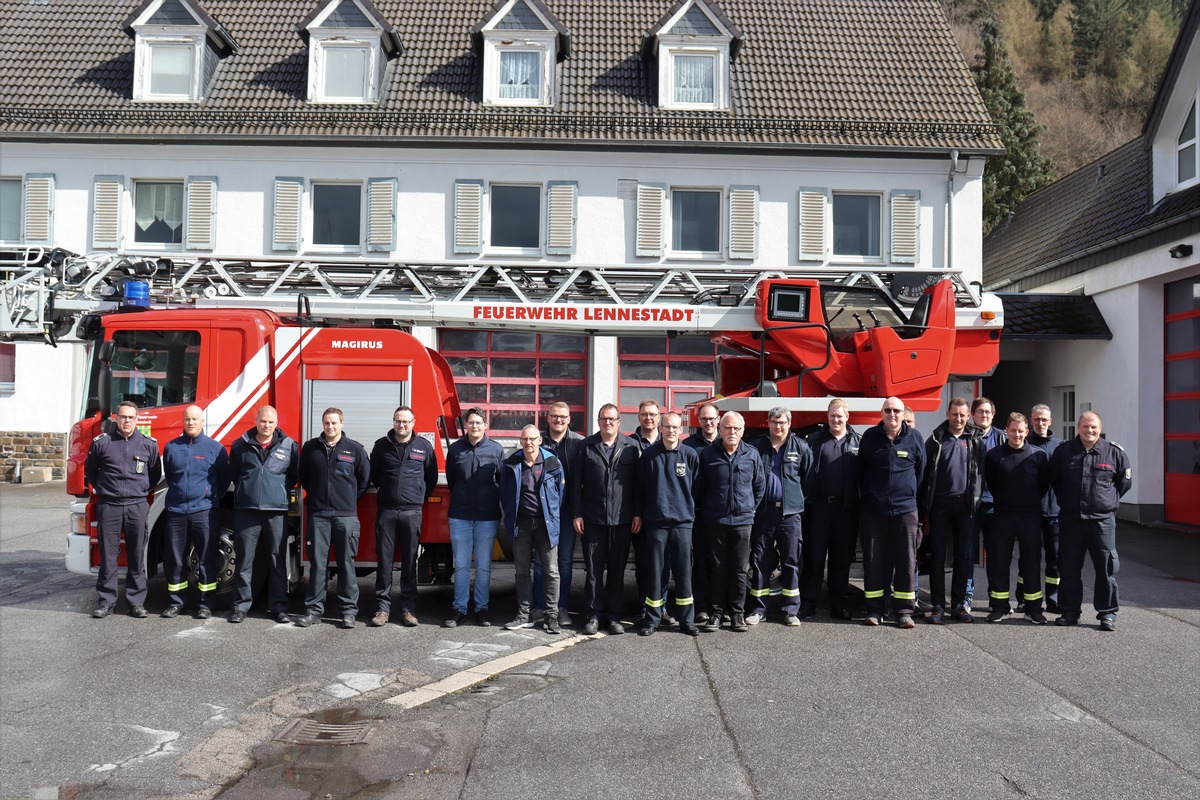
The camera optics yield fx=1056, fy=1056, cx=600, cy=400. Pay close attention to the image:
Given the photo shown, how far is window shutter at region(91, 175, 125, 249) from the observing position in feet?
64.8

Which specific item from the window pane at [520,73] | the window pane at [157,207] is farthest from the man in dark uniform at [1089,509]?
the window pane at [157,207]

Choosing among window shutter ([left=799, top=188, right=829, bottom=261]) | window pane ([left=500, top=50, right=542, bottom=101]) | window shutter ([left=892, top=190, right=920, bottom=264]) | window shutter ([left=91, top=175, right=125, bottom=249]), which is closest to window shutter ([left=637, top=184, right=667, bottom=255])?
window shutter ([left=799, top=188, right=829, bottom=261])

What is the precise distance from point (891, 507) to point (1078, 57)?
5170 centimetres

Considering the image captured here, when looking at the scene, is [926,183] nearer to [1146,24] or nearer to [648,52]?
[648,52]

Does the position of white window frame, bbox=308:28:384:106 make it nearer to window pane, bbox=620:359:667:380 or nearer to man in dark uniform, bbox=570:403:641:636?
window pane, bbox=620:359:667:380

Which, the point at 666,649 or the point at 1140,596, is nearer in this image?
the point at 666,649

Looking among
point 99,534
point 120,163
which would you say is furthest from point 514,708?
point 120,163

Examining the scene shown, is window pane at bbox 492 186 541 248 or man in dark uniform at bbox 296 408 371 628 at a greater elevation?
window pane at bbox 492 186 541 248

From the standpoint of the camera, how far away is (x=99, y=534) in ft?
28.9

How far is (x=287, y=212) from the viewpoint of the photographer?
19625 millimetres

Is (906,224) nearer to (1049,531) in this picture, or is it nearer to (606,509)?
(1049,531)

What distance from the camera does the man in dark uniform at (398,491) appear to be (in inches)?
339

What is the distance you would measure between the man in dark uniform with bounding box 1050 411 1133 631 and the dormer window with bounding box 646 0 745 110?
1323 centimetres

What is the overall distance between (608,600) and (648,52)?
15.2 metres
